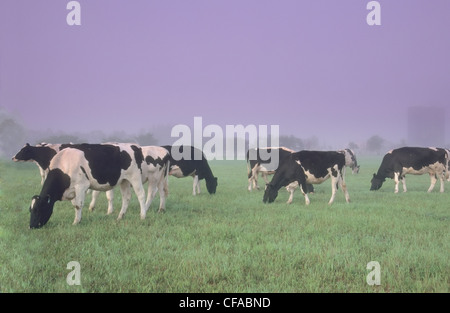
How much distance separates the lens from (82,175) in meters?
9.32

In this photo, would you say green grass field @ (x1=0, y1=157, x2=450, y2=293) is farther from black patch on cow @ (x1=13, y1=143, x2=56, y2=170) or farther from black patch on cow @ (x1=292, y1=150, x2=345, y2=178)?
black patch on cow @ (x1=13, y1=143, x2=56, y2=170)

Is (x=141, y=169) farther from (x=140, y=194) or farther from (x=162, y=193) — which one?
(x=162, y=193)

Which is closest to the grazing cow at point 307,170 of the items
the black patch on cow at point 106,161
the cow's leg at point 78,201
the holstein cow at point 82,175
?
the holstein cow at point 82,175

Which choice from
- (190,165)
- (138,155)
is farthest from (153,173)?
(190,165)

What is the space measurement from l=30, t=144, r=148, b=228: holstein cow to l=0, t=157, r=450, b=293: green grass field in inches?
20.5

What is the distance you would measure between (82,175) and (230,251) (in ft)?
16.1

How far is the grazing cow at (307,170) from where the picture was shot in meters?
13.5

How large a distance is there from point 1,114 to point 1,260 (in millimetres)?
89755

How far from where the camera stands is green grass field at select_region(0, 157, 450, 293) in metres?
5.08

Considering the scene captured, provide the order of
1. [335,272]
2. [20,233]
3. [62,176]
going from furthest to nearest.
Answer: [62,176], [20,233], [335,272]

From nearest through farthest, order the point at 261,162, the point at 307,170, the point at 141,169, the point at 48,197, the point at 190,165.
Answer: the point at 48,197, the point at 141,169, the point at 307,170, the point at 190,165, the point at 261,162
